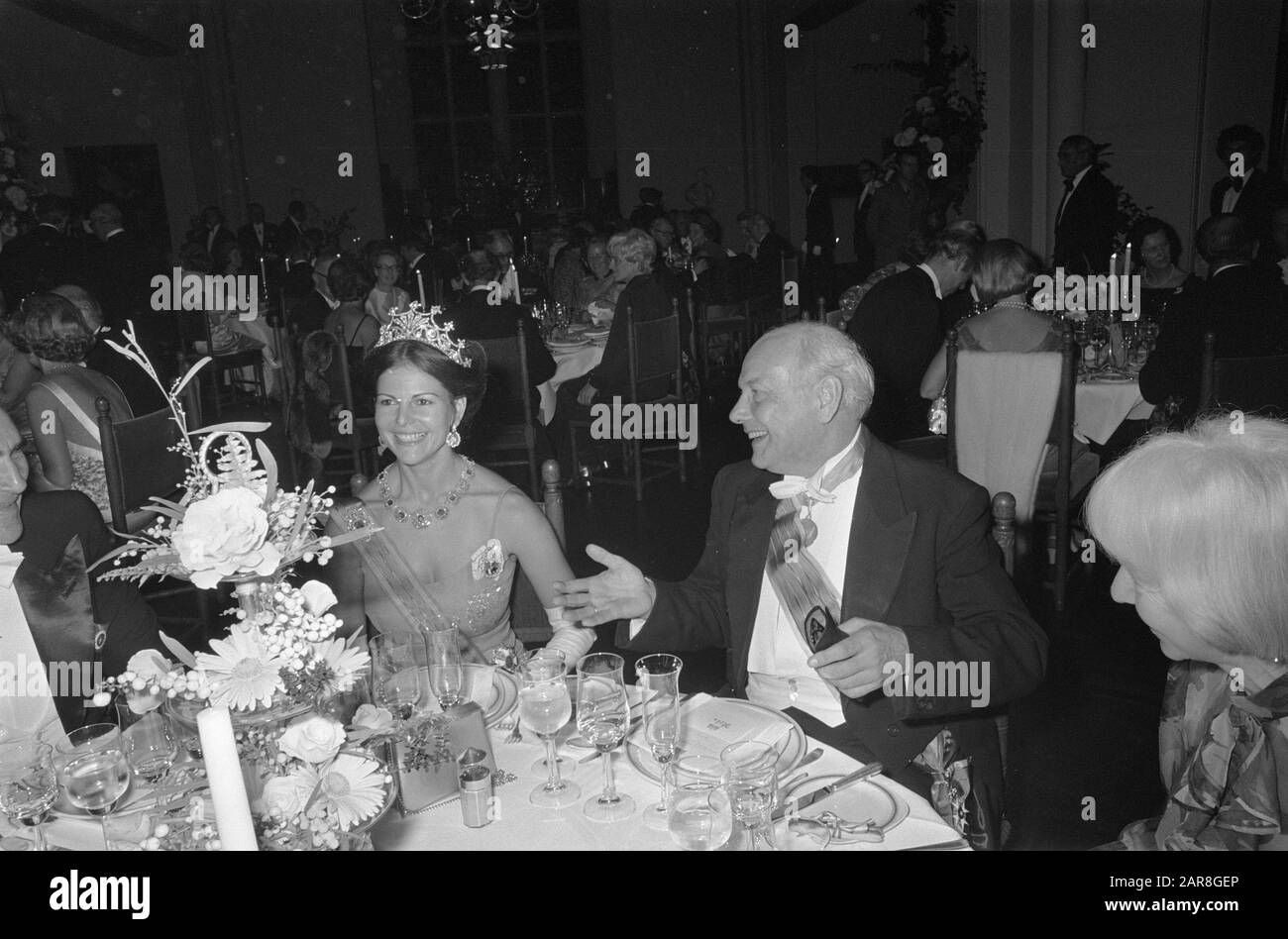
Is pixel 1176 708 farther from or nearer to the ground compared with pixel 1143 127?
nearer to the ground

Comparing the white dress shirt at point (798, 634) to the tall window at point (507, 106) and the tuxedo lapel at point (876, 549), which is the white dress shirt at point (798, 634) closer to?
the tuxedo lapel at point (876, 549)

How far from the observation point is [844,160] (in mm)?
13586

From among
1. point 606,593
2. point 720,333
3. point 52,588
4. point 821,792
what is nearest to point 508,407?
point 720,333

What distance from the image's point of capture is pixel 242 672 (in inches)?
52.7

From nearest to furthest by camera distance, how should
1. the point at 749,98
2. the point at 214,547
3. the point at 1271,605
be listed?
the point at 214,547 < the point at 1271,605 < the point at 749,98

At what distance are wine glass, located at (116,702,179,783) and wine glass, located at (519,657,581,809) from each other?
1.85 feet

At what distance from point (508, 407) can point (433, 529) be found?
2.91 metres

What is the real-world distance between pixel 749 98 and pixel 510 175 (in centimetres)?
318

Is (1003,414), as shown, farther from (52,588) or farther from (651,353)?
(52,588)

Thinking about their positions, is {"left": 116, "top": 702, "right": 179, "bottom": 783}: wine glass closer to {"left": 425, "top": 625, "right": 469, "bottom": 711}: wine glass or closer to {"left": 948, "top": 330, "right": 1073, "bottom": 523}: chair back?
{"left": 425, "top": 625, "right": 469, "bottom": 711}: wine glass

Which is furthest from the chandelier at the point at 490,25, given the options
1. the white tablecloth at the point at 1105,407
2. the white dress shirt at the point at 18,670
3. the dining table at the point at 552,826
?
A: the dining table at the point at 552,826

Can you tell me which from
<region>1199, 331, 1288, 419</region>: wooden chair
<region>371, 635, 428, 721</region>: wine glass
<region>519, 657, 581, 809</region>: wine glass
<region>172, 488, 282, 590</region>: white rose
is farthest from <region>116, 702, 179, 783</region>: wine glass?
<region>1199, 331, 1288, 419</region>: wooden chair
